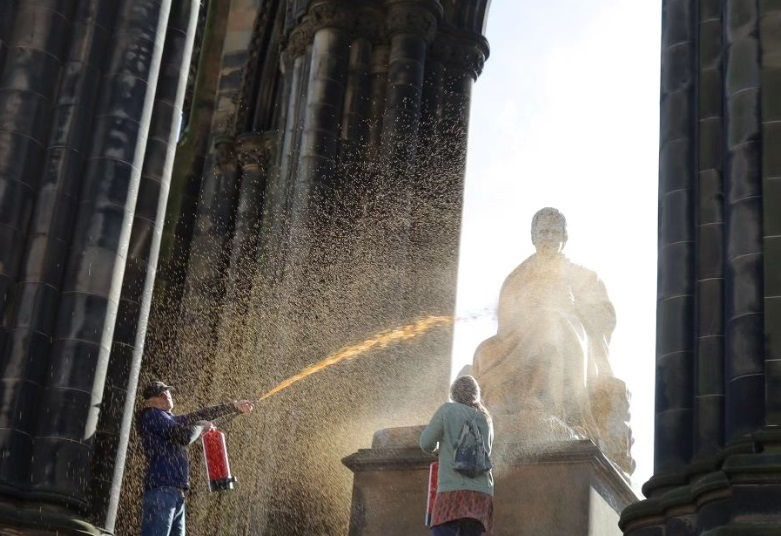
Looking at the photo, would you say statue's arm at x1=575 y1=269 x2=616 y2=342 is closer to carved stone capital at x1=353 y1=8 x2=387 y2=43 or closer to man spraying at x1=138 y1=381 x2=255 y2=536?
man spraying at x1=138 y1=381 x2=255 y2=536

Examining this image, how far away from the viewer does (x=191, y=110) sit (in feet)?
83.4

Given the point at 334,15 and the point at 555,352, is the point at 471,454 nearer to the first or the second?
the point at 555,352

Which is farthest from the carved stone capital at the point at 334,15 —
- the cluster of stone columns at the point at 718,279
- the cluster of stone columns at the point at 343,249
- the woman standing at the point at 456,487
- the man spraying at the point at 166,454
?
the woman standing at the point at 456,487

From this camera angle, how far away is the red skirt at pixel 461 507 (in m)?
10.6

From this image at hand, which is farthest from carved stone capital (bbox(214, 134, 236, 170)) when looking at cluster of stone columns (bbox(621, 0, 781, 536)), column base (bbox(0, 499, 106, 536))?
column base (bbox(0, 499, 106, 536))

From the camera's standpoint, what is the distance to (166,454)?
444 inches

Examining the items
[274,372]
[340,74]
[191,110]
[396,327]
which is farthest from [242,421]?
[191,110]

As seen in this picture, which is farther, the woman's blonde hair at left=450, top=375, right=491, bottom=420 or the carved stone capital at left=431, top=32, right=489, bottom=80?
the carved stone capital at left=431, top=32, right=489, bottom=80

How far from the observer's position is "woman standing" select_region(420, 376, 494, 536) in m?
10.7

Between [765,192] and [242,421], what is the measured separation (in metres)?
9.14

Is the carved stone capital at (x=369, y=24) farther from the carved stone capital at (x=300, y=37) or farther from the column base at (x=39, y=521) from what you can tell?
the column base at (x=39, y=521)

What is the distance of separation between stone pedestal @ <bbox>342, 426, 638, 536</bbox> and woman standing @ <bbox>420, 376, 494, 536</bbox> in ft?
7.39

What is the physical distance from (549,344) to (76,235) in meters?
4.53

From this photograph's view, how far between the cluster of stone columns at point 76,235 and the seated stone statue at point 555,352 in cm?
347
